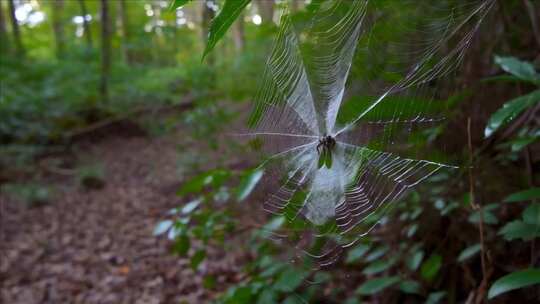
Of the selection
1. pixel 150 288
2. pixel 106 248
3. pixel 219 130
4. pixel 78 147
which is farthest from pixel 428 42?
pixel 78 147

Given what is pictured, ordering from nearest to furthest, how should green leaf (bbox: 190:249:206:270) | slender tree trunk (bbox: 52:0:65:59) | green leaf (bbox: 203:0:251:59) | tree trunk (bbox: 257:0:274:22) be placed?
green leaf (bbox: 203:0:251:59)
green leaf (bbox: 190:249:206:270)
tree trunk (bbox: 257:0:274:22)
slender tree trunk (bbox: 52:0:65:59)

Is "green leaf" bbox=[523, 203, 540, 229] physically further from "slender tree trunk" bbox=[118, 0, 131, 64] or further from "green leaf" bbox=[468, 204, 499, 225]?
"slender tree trunk" bbox=[118, 0, 131, 64]

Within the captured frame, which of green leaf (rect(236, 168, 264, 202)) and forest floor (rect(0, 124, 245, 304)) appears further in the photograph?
forest floor (rect(0, 124, 245, 304))

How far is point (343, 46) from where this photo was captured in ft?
3.68

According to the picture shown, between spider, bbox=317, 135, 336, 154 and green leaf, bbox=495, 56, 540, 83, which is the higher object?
green leaf, bbox=495, 56, 540, 83

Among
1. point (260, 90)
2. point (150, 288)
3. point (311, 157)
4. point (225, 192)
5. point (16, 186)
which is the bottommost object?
point (150, 288)

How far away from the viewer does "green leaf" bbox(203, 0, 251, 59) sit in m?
0.75

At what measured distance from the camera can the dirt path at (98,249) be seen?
3236 mm

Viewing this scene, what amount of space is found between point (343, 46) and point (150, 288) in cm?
261

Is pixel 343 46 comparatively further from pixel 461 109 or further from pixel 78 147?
pixel 78 147

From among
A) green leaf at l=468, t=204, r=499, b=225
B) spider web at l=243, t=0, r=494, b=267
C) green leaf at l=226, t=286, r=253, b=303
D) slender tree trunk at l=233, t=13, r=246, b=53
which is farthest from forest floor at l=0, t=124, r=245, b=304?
Result: slender tree trunk at l=233, t=13, r=246, b=53

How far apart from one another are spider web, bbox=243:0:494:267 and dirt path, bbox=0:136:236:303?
2.12m

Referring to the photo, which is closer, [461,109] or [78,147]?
[461,109]

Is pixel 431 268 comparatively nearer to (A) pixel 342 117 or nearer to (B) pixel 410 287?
(B) pixel 410 287
